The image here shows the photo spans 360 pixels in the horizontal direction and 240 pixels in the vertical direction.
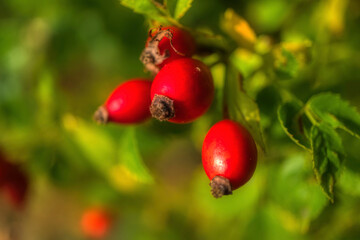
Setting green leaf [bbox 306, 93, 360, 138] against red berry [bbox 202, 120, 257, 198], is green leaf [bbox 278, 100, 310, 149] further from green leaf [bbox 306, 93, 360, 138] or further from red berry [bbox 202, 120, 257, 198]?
red berry [bbox 202, 120, 257, 198]

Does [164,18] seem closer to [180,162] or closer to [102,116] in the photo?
[102,116]

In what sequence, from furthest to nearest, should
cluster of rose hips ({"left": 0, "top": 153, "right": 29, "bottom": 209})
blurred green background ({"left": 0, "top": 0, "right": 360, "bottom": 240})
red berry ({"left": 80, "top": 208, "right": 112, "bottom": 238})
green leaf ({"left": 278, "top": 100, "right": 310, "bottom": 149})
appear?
red berry ({"left": 80, "top": 208, "right": 112, "bottom": 238}) < cluster of rose hips ({"left": 0, "top": 153, "right": 29, "bottom": 209}) < blurred green background ({"left": 0, "top": 0, "right": 360, "bottom": 240}) < green leaf ({"left": 278, "top": 100, "right": 310, "bottom": 149})

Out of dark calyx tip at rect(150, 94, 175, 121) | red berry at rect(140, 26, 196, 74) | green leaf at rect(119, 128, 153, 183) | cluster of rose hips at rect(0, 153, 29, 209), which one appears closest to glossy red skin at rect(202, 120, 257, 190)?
dark calyx tip at rect(150, 94, 175, 121)

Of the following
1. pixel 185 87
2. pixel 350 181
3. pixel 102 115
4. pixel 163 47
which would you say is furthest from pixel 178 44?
pixel 350 181

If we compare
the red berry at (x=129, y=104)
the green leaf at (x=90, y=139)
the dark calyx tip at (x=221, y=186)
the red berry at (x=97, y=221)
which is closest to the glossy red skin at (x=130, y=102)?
the red berry at (x=129, y=104)

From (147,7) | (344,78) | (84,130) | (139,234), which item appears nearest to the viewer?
(147,7)

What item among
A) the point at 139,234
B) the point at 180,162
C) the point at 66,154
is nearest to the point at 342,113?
the point at 66,154

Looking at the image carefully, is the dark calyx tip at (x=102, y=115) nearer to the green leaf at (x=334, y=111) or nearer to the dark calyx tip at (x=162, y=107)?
the dark calyx tip at (x=162, y=107)
